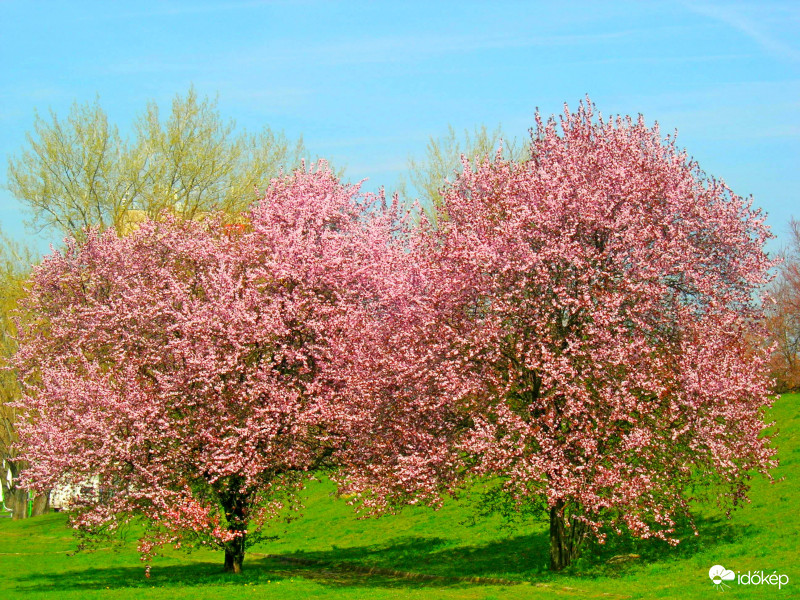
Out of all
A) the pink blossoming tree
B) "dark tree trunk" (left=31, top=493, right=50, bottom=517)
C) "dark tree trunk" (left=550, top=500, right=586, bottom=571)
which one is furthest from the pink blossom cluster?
"dark tree trunk" (left=31, top=493, right=50, bottom=517)

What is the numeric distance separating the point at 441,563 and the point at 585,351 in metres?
→ 10.6

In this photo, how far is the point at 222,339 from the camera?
23.4 metres

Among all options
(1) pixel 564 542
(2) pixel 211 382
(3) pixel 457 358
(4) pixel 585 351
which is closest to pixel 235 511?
(2) pixel 211 382

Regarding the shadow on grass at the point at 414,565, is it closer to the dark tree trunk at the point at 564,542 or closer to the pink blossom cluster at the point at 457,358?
the dark tree trunk at the point at 564,542

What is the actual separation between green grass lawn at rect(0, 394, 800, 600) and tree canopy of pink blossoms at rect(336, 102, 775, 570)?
4.66ft

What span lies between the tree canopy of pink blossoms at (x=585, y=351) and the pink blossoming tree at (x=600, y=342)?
0.06 metres

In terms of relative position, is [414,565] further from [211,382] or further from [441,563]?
[211,382]

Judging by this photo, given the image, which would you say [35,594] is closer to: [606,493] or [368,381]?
[368,381]

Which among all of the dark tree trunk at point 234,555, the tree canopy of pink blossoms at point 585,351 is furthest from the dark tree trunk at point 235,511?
the tree canopy of pink blossoms at point 585,351

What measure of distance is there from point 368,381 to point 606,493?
22.8 feet

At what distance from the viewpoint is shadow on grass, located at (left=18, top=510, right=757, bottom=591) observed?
2253cm

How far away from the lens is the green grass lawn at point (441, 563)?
1981cm

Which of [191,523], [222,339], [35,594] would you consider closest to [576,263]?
[222,339]

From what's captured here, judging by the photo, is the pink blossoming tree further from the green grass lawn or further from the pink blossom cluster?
the green grass lawn
